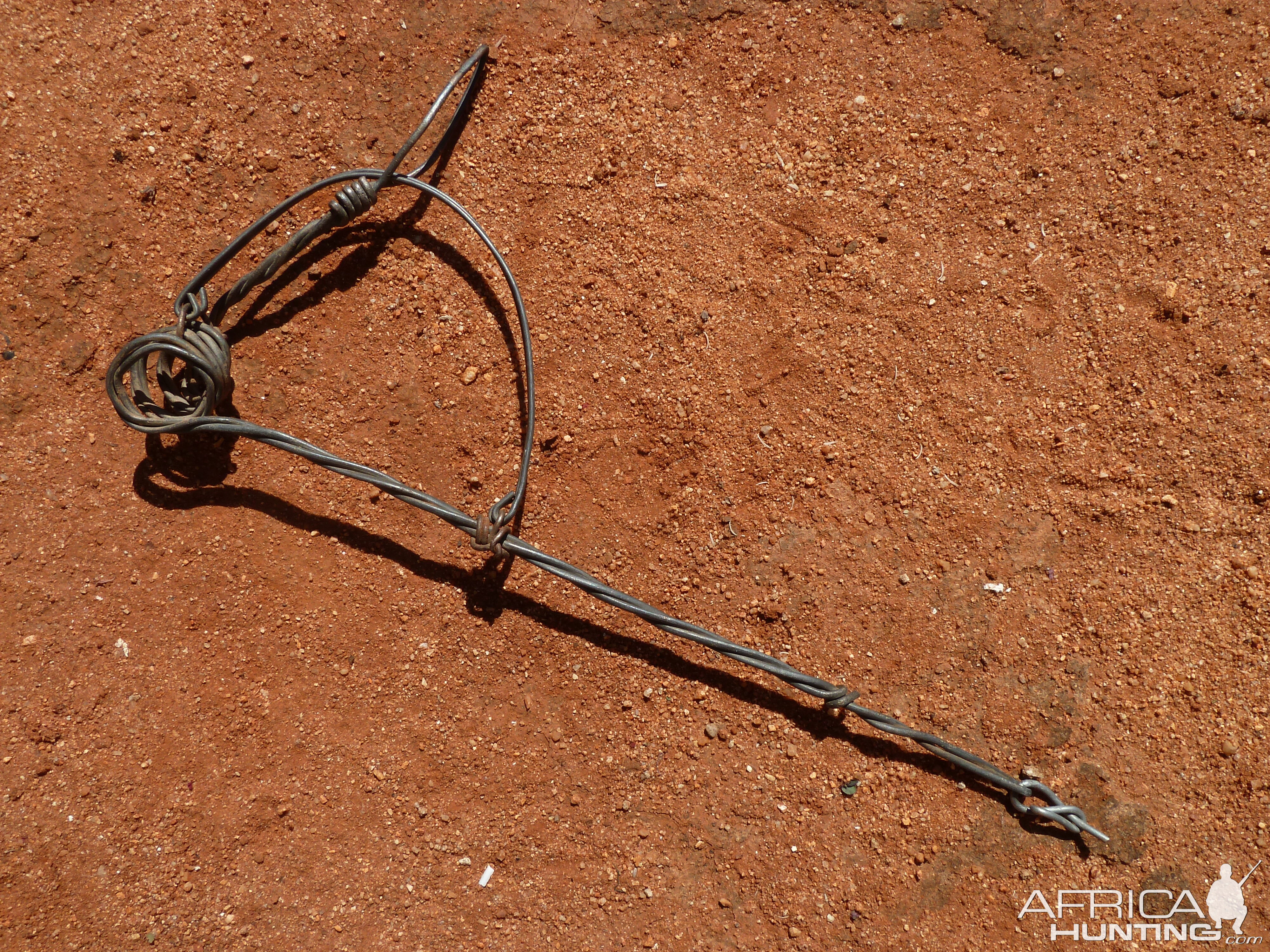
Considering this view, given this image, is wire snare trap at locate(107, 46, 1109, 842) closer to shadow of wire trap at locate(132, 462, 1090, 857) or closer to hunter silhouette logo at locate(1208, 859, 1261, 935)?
shadow of wire trap at locate(132, 462, 1090, 857)

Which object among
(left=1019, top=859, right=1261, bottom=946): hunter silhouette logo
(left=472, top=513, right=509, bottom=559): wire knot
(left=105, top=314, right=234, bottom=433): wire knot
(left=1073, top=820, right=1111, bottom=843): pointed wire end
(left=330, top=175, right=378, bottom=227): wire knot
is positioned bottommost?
(left=1019, top=859, right=1261, bottom=946): hunter silhouette logo

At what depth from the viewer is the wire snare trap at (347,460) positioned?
1764 mm

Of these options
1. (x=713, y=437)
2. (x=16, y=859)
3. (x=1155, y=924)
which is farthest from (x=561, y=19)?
(x=1155, y=924)

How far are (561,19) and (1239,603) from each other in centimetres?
250

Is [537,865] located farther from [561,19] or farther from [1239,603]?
[561,19]

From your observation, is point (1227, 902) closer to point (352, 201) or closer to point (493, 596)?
point (493, 596)

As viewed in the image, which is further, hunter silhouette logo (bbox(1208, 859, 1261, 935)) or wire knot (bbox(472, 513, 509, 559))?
hunter silhouette logo (bbox(1208, 859, 1261, 935))

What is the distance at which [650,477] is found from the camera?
200 centimetres

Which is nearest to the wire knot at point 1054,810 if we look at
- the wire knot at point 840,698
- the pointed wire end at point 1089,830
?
the pointed wire end at point 1089,830

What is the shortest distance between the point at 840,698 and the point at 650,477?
2.50 ft

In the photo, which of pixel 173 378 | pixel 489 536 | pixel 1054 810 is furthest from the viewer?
pixel 173 378

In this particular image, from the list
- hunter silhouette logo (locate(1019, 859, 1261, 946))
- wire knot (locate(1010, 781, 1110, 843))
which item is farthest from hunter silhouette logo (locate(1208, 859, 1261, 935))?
wire knot (locate(1010, 781, 1110, 843))

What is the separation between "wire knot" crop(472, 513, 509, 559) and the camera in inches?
68.1

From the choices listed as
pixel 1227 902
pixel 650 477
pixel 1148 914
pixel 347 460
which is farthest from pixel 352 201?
pixel 1227 902
